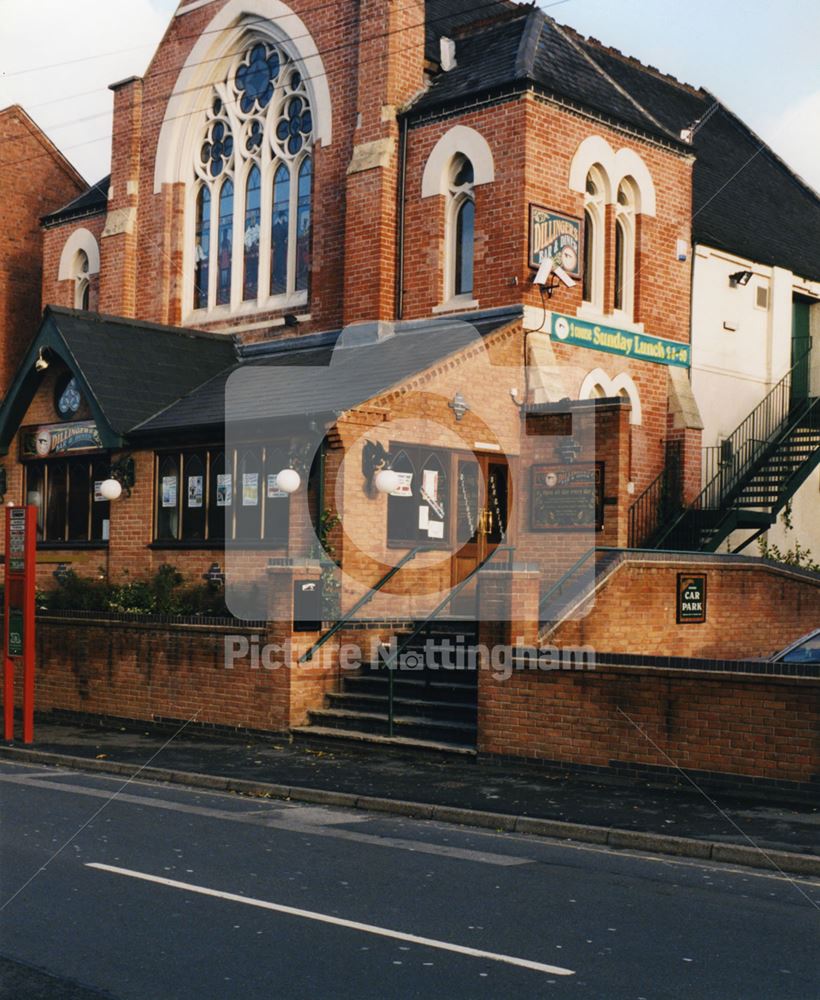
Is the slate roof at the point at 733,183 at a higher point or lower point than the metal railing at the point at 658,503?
higher

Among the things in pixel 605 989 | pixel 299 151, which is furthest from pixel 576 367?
pixel 605 989

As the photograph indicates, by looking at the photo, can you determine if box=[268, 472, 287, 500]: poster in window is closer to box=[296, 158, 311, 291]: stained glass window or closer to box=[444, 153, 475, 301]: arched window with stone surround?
box=[444, 153, 475, 301]: arched window with stone surround

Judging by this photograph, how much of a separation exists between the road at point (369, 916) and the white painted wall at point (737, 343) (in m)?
14.7

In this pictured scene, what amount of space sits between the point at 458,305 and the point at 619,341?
113 inches

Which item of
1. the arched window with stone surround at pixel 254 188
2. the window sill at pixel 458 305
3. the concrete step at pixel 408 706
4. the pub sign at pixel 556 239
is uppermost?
the arched window with stone surround at pixel 254 188

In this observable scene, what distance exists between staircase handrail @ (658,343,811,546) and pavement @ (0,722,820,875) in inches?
327

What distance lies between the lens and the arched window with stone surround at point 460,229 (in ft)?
69.9

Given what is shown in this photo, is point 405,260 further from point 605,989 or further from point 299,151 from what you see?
point 605,989

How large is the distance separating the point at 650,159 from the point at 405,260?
189 inches

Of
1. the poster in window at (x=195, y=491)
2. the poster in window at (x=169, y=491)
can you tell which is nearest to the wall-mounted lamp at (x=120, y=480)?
the poster in window at (x=169, y=491)

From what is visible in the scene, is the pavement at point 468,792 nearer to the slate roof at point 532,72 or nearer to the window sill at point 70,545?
the window sill at point 70,545

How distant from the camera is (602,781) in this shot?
13266 millimetres

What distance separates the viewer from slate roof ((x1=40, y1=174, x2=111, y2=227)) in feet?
91.3

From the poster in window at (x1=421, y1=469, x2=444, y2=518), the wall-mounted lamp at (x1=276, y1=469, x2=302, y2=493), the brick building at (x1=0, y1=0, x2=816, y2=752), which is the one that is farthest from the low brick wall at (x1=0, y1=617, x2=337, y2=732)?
the poster in window at (x1=421, y1=469, x2=444, y2=518)
